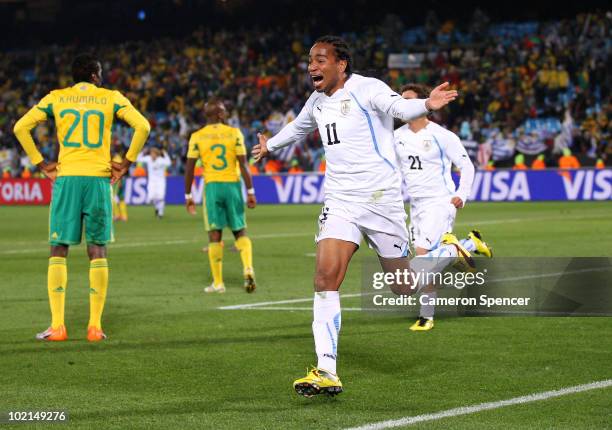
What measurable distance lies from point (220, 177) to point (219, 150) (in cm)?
33

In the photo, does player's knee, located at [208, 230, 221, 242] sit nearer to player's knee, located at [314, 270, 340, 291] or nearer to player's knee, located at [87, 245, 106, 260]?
player's knee, located at [87, 245, 106, 260]

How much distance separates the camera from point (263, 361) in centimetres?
809

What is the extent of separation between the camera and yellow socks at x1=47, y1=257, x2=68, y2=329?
30.4ft

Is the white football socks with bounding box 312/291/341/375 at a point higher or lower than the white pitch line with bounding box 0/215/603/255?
higher

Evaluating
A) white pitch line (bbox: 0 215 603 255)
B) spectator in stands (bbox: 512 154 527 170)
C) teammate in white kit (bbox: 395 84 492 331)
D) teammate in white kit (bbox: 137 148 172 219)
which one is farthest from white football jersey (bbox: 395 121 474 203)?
spectator in stands (bbox: 512 154 527 170)

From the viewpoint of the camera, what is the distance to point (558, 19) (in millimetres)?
45812

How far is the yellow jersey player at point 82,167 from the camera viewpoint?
9.25m

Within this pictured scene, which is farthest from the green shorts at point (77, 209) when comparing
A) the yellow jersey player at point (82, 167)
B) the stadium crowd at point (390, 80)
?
the stadium crowd at point (390, 80)

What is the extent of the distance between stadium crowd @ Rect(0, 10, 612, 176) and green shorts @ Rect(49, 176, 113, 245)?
19884 mm

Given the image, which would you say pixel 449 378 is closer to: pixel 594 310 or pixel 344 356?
pixel 344 356

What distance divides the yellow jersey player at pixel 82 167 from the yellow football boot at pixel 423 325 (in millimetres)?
2727

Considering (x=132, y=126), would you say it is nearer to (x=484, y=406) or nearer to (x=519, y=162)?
(x=484, y=406)

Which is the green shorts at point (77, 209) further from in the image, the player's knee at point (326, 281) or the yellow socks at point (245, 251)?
the yellow socks at point (245, 251)

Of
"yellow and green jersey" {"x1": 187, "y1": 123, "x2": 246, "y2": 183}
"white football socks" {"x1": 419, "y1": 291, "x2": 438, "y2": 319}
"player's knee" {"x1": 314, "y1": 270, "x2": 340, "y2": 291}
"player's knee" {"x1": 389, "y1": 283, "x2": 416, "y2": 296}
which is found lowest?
"white football socks" {"x1": 419, "y1": 291, "x2": 438, "y2": 319}
